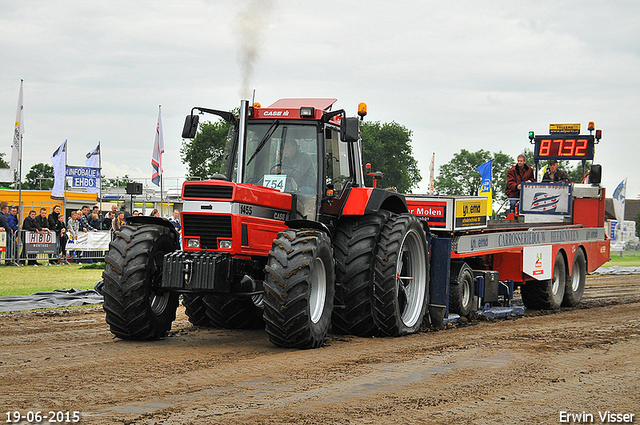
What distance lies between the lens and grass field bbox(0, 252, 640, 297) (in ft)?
47.3

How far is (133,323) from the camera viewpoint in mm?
8109

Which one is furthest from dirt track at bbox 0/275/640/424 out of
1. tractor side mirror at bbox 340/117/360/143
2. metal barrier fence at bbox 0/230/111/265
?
metal barrier fence at bbox 0/230/111/265

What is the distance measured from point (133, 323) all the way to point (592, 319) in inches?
282

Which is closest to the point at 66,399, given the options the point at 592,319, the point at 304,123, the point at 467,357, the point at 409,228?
the point at 467,357

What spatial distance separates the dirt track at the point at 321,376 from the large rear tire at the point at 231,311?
0.36m

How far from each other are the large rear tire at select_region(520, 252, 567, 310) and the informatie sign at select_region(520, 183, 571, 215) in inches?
64.9

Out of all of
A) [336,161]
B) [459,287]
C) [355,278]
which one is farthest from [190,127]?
[459,287]

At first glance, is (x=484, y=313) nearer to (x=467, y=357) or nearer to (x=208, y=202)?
(x=467, y=357)

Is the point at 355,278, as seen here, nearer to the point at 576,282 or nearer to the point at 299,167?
the point at 299,167

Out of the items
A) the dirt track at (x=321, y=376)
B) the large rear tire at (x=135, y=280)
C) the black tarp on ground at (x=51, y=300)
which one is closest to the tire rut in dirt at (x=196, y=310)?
the dirt track at (x=321, y=376)

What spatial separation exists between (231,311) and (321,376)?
3.50 metres

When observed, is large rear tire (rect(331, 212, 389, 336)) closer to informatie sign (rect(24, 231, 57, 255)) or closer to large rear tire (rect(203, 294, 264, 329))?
large rear tire (rect(203, 294, 264, 329))

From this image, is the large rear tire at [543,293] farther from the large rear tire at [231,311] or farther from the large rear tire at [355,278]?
the large rear tire at [231,311]

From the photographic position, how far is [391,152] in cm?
5947
